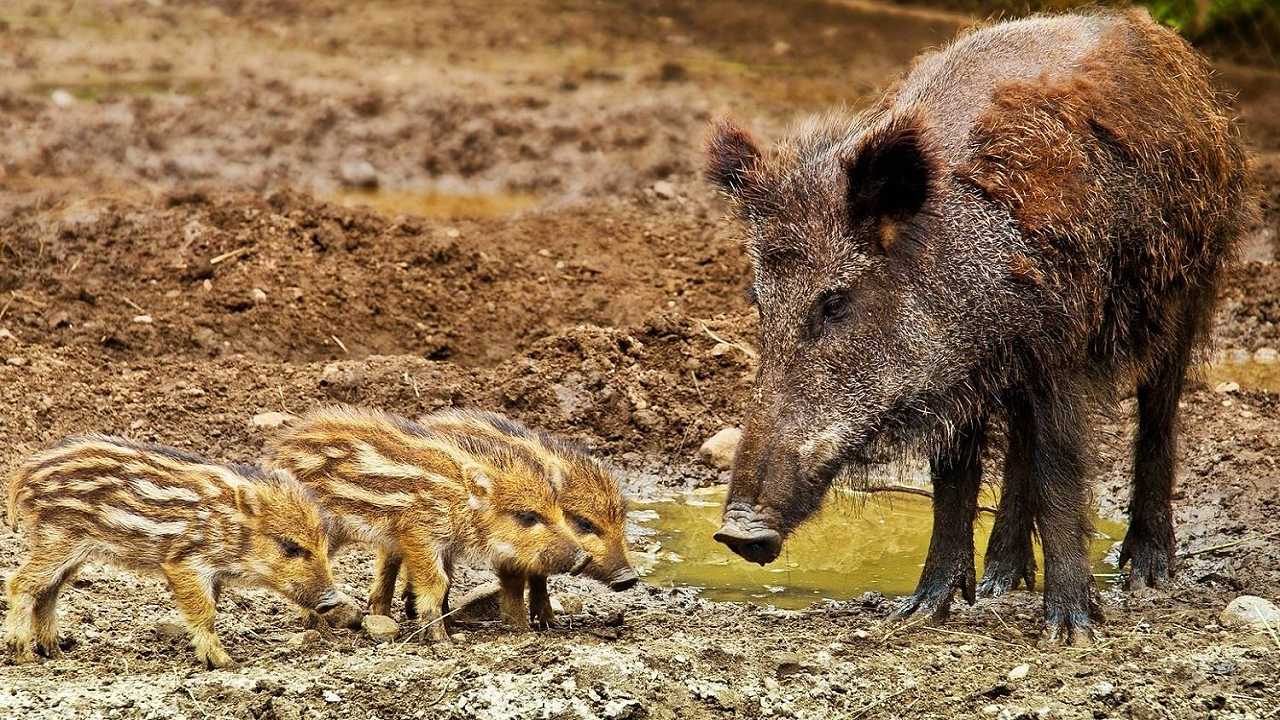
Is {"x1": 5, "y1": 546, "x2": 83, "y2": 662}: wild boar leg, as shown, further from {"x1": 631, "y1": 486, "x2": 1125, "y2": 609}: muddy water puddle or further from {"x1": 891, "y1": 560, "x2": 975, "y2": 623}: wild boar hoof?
{"x1": 891, "y1": 560, "x2": 975, "y2": 623}: wild boar hoof

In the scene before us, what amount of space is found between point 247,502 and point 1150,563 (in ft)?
11.3

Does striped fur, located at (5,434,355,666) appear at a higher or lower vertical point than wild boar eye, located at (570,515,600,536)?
lower

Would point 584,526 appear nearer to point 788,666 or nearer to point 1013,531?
point 788,666

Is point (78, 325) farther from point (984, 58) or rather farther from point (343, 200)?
point (984, 58)

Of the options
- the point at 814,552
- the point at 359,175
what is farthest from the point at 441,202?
the point at 814,552

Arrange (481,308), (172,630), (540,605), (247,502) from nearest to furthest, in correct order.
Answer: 1. (247,502)
2. (172,630)
3. (540,605)
4. (481,308)

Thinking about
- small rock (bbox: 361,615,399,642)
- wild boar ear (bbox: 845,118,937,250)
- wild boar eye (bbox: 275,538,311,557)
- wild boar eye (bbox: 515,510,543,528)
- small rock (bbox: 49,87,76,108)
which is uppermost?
small rock (bbox: 49,87,76,108)

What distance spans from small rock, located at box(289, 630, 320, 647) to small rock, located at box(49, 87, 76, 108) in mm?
9017

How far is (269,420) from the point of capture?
294 inches

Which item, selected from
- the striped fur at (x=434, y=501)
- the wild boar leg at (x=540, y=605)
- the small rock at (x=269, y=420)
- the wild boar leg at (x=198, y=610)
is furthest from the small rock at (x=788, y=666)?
the small rock at (x=269, y=420)

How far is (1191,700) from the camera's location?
4816mm

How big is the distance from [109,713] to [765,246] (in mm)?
2428

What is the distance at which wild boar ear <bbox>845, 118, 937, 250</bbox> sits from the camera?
510 centimetres

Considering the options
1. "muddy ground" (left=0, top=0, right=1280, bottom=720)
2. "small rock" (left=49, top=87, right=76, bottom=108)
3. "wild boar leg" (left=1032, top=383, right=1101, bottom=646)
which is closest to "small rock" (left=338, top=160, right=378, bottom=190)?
"muddy ground" (left=0, top=0, right=1280, bottom=720)
